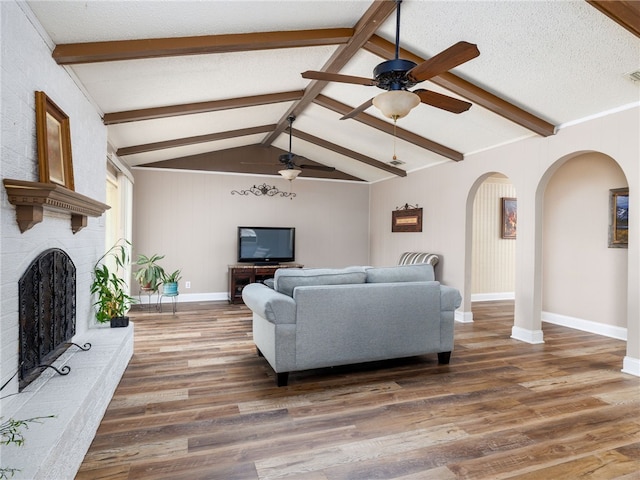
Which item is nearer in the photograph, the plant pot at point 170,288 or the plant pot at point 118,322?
the plant pot at point 118,322

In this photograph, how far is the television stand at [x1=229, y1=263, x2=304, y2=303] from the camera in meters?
6.36

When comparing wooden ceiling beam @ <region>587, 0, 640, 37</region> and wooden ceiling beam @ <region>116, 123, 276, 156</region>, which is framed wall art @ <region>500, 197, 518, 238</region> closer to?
wooden ceiling beam @ <region>116, 123, 276, 156</region>

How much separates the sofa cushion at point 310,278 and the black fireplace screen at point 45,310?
1.49 meters

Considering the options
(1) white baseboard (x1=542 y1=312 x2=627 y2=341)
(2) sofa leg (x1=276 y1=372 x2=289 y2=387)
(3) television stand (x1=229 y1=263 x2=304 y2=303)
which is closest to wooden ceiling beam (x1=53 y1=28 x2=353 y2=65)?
(2) sofa leg (x1=276 y1=372 x2=289 y2=387)

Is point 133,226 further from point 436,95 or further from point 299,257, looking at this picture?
point 436,95

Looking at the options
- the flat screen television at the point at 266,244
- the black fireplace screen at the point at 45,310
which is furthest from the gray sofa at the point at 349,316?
the flat screen television at the point at 266,244

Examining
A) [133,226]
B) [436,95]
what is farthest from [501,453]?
[133,226]

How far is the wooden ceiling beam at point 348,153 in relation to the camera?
621cm

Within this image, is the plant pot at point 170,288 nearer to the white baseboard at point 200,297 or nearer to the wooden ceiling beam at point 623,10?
the white baseboard at point 200,297

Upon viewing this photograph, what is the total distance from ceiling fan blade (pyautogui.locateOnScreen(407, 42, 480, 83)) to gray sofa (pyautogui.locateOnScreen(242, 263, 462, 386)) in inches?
64.2

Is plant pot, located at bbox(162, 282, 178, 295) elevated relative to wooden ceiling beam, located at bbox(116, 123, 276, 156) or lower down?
lower down

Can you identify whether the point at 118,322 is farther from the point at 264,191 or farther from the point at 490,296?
the point at 490,296

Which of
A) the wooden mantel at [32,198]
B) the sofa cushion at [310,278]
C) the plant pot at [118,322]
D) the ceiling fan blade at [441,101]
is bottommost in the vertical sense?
the plant pot at [118,322]

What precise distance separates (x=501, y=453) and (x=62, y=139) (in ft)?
10.7
